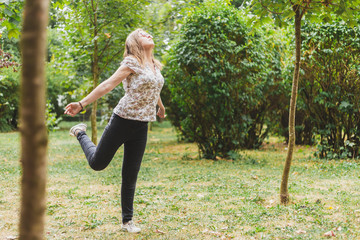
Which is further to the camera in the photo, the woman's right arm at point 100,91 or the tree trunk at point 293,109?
the tree trunk at point 293,109

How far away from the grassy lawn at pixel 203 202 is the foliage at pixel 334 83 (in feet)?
2.25

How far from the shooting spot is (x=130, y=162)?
3.46 metres

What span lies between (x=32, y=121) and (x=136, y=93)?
7.76 feet

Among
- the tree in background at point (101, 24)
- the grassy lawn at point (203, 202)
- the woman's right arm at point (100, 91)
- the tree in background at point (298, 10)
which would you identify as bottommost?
the grassy lawn at point (203, 202)

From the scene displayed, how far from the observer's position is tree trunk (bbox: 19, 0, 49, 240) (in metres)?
0.92

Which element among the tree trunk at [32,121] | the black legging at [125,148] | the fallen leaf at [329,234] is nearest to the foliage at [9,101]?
the black legging at [125,148]

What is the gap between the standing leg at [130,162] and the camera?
11.2 feet

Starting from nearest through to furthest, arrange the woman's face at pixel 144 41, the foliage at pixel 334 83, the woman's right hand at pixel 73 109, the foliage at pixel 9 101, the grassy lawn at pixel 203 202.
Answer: the woman's right hand at pixel 73 109 → the woman's face at pixel 144 41 → the grassy lawn at pixel 203 202 → the foliage at pixel 334 83 → the foliage at pixel 9 101

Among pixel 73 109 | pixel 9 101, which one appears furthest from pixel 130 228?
pixel 9 101

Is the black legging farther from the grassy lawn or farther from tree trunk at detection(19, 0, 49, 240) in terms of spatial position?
tree trunk at detection(19, 0, 49, 240)

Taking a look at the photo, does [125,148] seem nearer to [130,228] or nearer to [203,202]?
[130,228]

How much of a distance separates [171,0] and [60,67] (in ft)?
12.3

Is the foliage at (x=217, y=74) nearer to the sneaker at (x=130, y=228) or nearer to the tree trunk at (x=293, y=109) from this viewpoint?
the tree trunk at (x=293, y=109)

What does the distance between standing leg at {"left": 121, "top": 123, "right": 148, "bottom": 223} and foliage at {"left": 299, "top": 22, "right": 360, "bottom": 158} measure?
18.5ft
